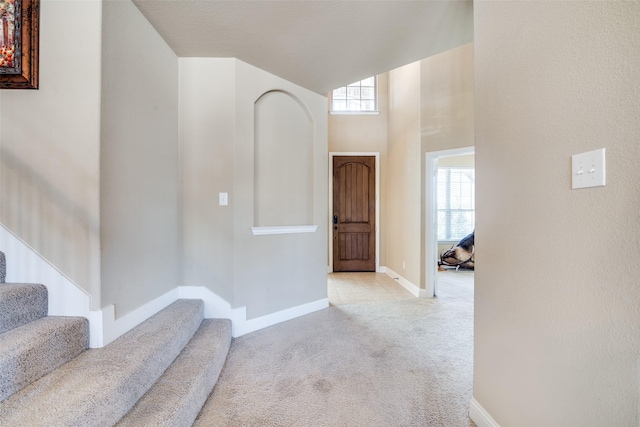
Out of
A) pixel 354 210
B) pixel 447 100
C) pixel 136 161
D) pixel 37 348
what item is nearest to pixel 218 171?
pixel 136 161

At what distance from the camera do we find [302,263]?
320cm

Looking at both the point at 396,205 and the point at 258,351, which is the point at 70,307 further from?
the point at 396,205

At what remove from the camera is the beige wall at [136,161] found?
171 centimetres

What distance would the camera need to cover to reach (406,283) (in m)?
4.45

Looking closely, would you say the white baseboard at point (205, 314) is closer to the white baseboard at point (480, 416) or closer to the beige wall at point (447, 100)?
the white baseboard at point (480, 416)

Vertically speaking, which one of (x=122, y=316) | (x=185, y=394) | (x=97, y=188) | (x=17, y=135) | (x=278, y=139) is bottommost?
(x=185, y=394)

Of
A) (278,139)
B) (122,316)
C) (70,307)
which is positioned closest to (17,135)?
(70,307)

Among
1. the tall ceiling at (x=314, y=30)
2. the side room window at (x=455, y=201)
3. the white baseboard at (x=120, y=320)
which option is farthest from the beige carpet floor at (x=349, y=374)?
the side room window at (x=455, y=201)

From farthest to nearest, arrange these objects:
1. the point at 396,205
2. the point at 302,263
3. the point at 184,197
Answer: the point at 396,205 < the point at 302,263 < the point at 184,197

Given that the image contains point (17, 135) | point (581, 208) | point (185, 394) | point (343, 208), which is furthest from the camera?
point (343, 208)

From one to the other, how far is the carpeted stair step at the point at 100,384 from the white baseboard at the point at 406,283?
3.05 m

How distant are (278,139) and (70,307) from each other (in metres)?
2.15

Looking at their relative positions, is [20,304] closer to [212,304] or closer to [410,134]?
[212,304]

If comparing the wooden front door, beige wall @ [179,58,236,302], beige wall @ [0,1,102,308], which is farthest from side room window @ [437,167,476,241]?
beige wall @ [0,1,102,308]
